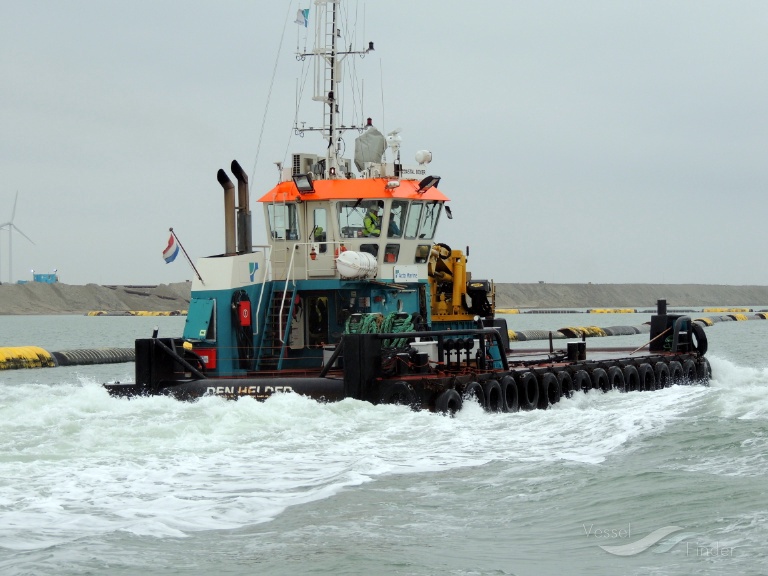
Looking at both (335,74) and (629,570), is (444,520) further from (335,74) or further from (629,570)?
(335,74)

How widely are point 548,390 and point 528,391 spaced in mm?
800

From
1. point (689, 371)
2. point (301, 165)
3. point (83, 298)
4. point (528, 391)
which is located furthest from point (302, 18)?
point (83, 298)

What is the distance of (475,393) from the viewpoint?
60.2ft

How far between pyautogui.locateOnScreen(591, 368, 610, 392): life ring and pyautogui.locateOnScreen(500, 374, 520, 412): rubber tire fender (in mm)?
3263

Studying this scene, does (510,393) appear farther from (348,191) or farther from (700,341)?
(700,341)

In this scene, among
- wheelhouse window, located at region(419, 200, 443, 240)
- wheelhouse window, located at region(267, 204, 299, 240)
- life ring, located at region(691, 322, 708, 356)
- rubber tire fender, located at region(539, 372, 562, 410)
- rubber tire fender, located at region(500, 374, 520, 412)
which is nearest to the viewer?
rubber tire fender, located at region(500, 374, 520, 412)

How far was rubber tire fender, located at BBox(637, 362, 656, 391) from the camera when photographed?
24056 mm

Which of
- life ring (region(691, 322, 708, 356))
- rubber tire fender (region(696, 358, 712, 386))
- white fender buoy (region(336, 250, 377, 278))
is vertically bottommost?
rubber tire fender (region(696, 358, 712, 386))

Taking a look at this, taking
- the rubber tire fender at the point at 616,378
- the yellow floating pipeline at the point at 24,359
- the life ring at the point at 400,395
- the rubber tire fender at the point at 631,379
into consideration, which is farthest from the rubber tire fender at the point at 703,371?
the yellow floating pipeline at the point at 24,359

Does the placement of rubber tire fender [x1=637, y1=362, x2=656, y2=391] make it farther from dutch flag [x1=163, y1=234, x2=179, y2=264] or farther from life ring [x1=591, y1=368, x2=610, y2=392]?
dutch flag [x1=163, y1=234, x2=179, y2=264]

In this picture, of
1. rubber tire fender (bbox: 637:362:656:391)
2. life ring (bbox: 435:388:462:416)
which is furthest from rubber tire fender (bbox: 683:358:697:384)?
life ring (bbox: 435:388:462:416)

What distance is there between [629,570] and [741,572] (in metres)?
0.83

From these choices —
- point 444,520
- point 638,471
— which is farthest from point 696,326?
point 444,520

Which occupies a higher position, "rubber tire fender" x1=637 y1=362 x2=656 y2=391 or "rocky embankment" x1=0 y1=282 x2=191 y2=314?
"rocky embankment" x1=0 y1=282 x2=191 y2=314
